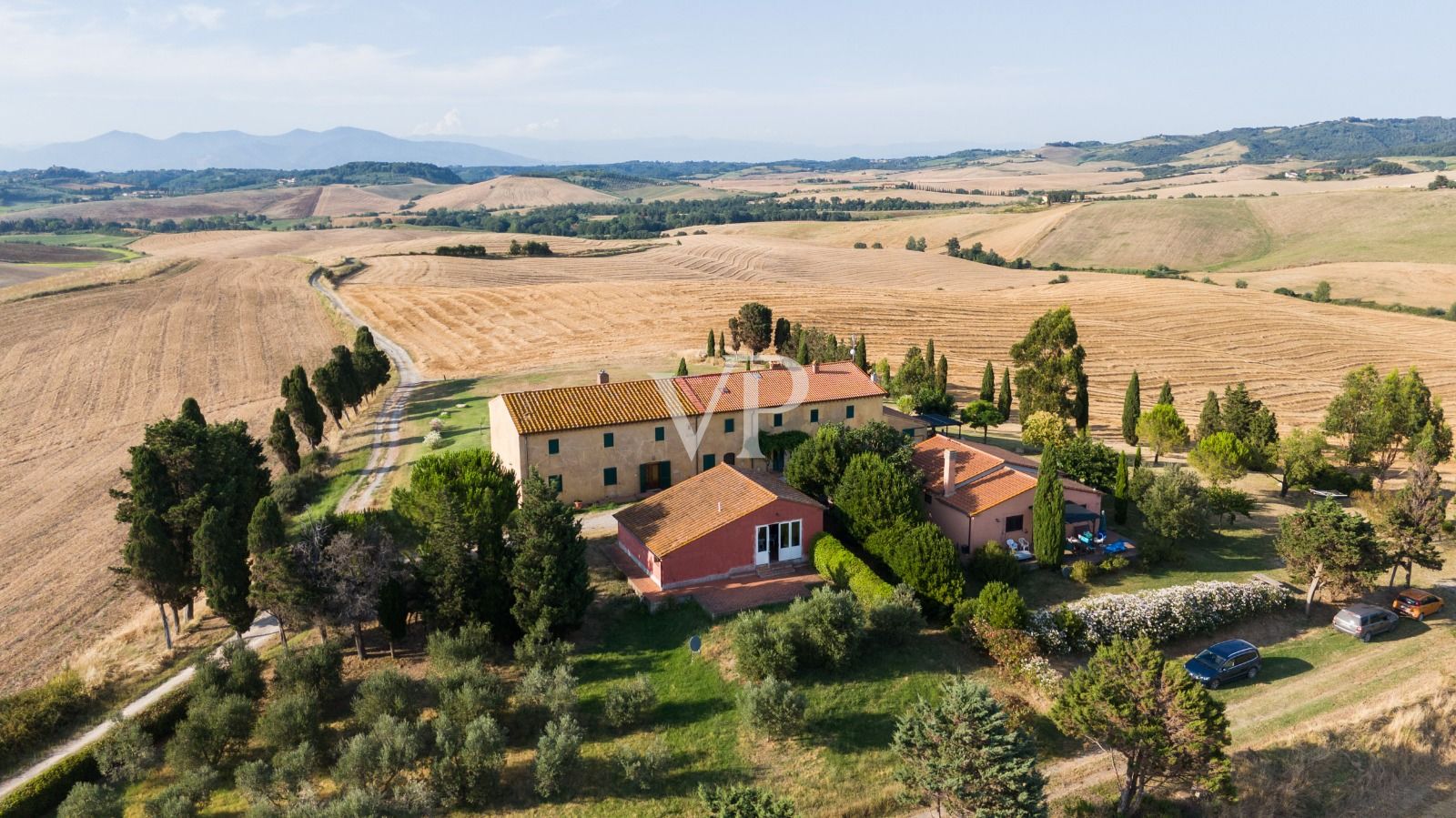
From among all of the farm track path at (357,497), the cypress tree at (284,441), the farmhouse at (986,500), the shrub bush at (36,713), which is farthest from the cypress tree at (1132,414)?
the shrub bush at (36,713)

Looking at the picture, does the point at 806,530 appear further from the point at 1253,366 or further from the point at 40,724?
the point at 1253,366

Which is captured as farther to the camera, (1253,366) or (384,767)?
(1253,366)

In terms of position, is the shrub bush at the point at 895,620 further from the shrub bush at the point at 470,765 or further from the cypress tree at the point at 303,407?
the cypress tree at the point at 303,407

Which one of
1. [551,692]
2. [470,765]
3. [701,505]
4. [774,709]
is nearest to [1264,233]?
[701,505]

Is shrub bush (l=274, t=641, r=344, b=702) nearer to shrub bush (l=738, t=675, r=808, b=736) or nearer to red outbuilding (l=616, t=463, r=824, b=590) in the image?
red outbuilding (l=616, t=463, r=824, b=590)

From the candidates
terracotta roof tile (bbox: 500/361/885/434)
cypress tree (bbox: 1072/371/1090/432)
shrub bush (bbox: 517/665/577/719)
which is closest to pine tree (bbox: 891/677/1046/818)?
shrub bush (bbox: 517/665/577/719)

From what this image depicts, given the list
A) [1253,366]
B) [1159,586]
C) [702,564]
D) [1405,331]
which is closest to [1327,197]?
[1405,331]

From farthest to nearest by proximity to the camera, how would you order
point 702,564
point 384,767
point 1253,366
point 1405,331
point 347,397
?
1. point 1405,331
2. point 1253,366
3. point 347,397
4. point 702,564
5. point 384,767
